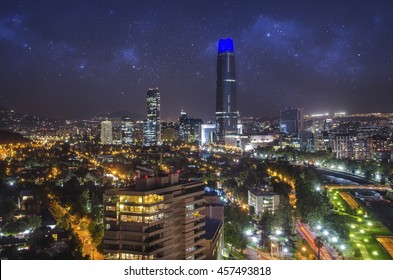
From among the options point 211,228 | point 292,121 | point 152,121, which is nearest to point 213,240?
point 211,228

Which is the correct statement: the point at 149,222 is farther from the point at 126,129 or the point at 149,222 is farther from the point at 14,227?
the point at 126,129

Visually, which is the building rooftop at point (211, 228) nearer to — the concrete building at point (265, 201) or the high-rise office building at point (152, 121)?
the concrete building at point (265, 201)

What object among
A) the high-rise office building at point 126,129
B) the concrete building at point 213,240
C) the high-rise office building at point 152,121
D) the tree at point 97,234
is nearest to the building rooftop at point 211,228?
the concrete building at point 213,240

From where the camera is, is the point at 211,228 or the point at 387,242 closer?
the point at 211,228

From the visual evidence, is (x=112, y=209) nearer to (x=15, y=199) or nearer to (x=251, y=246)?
(x=251, y=246)

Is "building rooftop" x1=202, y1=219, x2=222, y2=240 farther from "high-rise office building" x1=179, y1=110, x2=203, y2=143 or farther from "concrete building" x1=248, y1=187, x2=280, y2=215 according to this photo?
"high-rise office building" x1=179, y1=110, x2=203, y2=143

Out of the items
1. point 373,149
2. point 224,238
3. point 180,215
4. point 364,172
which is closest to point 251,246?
point 224,238
